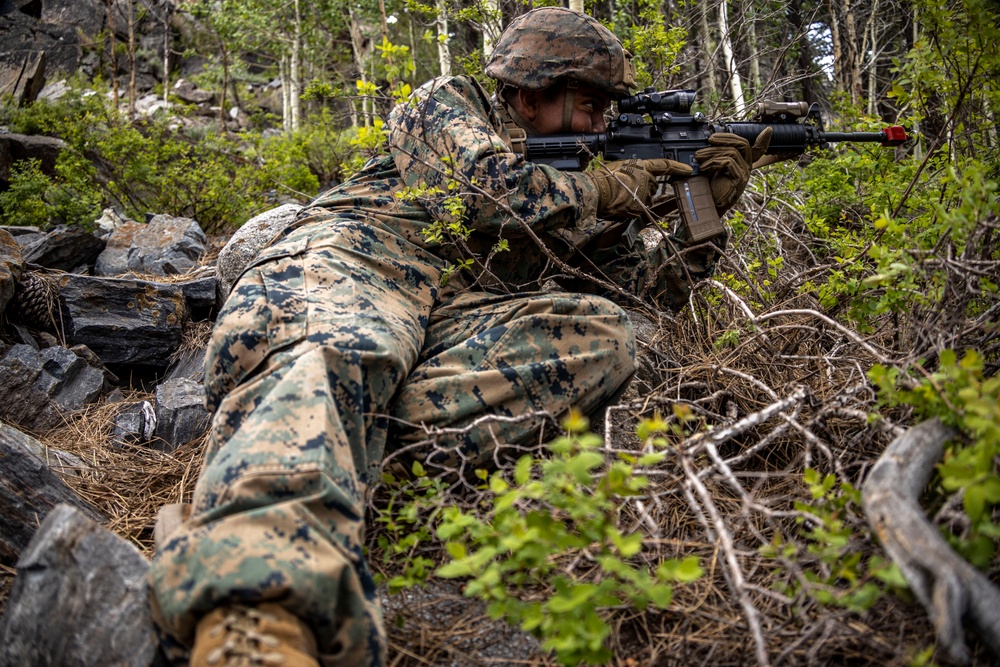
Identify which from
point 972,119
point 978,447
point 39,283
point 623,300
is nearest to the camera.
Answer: point 978,447

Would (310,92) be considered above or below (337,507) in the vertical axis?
above

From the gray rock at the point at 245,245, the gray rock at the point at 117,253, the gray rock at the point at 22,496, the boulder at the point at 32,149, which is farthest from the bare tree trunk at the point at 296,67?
the gray rock at the point at 22,496

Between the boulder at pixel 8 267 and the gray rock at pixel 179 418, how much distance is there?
1.22 metres

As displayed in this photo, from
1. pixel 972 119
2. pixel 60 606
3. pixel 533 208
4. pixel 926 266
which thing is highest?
pixel 972 119

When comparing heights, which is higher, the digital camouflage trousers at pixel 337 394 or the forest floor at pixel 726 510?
the digital camouflage trousers at pixel 337 394

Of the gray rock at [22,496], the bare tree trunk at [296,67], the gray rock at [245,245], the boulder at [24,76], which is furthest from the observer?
the bare tree trunk at [296,67]

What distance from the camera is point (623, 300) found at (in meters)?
3.74

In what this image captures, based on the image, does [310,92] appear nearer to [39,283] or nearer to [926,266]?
[39,283]

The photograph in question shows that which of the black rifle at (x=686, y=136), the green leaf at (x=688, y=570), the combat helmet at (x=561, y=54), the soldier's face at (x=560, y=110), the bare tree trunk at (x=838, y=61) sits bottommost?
the green leaf at (x=688, y=570)

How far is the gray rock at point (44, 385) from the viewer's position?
3.53m

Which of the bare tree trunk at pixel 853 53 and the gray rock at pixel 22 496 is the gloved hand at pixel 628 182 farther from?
the bare tree trunk at pixel 853 53

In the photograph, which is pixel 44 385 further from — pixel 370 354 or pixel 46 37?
pixel 46 37

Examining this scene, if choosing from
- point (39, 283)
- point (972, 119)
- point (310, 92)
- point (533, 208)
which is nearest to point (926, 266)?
point (972, 119)

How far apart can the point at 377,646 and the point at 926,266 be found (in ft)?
6.45
